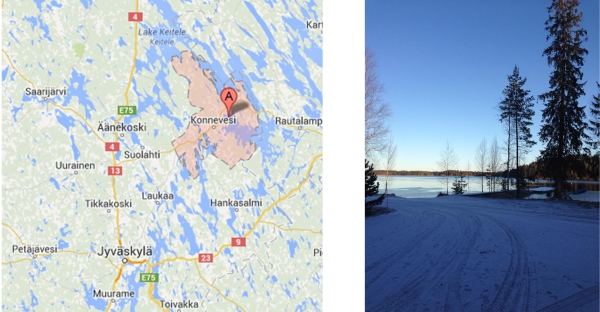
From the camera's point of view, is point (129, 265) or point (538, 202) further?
point (538, 202)

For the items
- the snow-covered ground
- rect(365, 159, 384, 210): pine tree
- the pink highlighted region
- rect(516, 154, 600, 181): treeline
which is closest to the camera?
the pink highlighted region

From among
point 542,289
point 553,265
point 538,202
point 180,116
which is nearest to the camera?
point 180,116

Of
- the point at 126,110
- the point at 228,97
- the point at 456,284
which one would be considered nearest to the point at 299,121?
the point at 228,97

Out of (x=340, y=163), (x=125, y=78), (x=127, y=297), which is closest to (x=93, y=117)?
(x=125, y=78)

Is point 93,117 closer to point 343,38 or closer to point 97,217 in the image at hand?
point 97,217

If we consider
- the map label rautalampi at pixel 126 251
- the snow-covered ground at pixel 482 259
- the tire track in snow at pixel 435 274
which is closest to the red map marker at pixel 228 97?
the map label rautalampi at pixel 126 251

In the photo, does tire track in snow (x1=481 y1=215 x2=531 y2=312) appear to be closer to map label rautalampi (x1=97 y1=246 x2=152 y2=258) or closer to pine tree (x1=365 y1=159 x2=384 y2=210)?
pine tree (x1=365 y1=159 x2=384 y2=210)

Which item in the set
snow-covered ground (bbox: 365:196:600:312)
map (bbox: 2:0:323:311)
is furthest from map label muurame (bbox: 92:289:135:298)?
snow-covered ground (bbox: 365:196:600:312)

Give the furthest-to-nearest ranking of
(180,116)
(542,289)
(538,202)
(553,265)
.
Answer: (538,202)
(553,265)
(542,289)
(180,116)

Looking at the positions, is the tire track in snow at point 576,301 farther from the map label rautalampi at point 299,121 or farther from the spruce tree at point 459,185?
the spruce tree at point 459,185
